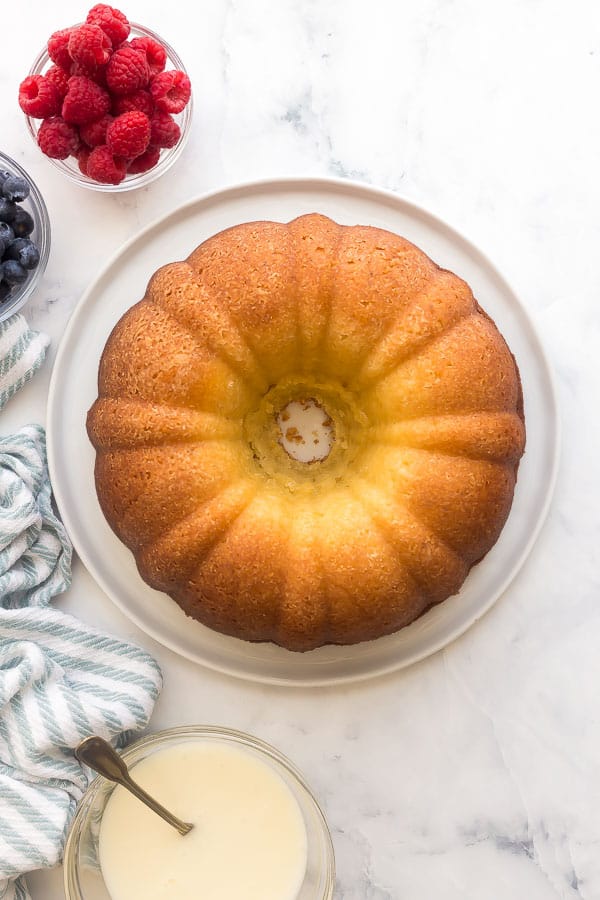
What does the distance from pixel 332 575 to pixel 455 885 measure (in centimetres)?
81

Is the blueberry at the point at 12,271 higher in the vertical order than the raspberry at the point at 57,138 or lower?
lower

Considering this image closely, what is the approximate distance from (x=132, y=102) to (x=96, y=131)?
9 centimetres

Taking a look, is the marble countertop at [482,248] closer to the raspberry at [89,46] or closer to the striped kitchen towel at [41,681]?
the striped kitchen towel at [41,681]

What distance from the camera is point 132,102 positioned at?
169 cm

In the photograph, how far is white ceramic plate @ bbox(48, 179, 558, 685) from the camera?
5.92 ft

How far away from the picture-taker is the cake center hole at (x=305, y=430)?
179cm

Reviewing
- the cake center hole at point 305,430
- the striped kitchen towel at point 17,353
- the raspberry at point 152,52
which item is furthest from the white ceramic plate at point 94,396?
the cake center hole at point 305,430

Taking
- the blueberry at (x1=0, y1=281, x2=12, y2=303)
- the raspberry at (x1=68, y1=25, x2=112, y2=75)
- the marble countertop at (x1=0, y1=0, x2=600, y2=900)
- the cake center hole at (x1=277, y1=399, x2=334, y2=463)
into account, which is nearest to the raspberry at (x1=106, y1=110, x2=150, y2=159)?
the raspberry at (x1=68, y1=25, x2=112, y2=75)

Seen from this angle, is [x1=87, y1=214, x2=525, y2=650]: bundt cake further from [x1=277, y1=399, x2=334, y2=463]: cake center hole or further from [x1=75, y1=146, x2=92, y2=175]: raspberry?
[x1=75, y1=146, x2=92, y2=175]: raspberry

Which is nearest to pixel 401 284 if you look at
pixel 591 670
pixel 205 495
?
pixel 205 495

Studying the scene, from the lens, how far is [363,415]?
174cm

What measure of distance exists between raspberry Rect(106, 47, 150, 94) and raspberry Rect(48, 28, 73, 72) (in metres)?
0.09

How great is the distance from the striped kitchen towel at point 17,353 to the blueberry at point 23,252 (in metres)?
0.14

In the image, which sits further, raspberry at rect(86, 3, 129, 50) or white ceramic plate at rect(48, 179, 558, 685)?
white ceramic plate at rect(48, 179, 558, 685)
